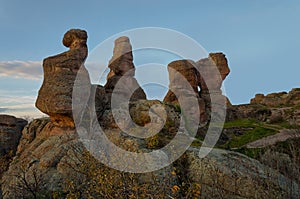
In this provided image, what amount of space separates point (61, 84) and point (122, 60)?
15421 millimetres

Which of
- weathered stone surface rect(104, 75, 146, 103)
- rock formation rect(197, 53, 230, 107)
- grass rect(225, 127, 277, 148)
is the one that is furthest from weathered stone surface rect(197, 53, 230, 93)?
grass rect(225, 127, 277, 148)

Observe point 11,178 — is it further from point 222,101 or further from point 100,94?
point 222,101

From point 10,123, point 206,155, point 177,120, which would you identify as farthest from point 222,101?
point 206,155

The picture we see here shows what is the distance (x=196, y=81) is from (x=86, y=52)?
26097mm

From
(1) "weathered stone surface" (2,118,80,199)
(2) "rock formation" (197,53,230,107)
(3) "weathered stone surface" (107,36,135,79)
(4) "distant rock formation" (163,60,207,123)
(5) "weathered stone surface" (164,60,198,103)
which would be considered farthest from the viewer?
(2) "rock formation" (197,53,230,107)

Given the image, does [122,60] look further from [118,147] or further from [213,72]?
[118,147]

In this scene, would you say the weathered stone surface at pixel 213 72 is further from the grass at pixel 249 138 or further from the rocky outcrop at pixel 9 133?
the rocky outcrop at pixel 9 133

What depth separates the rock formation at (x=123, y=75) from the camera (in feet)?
95.6

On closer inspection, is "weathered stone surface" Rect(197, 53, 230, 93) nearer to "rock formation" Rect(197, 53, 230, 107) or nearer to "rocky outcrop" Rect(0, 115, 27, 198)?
"rock formation" Rect(197, 53, 230, 107)

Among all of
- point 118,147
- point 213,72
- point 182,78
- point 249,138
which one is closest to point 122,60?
point 182,78

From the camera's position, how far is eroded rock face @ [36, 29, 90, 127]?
19016mm

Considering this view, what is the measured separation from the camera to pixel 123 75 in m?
32.8

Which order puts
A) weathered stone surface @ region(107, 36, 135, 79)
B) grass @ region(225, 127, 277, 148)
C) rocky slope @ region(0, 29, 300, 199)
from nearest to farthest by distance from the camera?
rocky slope @ region(0, 29, 300, 199)
grass @ region(225, 127, 277, 148)
weathered stone surface @ region(107, 36, 135, 79)

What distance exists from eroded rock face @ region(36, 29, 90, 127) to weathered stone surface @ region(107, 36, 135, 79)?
11259mm
